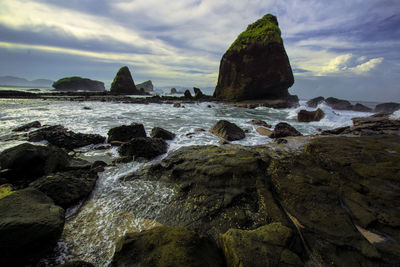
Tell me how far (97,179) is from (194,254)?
3.09m

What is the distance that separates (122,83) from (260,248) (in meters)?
59.1

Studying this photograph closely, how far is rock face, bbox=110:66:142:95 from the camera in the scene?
52.6 m

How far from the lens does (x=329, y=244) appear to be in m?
2.17

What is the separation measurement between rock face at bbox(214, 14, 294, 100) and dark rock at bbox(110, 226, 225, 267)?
3695 cm

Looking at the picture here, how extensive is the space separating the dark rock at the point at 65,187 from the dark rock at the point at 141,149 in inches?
64.3

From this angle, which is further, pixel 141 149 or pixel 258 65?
pixel 258 65

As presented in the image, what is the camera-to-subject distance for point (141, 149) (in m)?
5.18

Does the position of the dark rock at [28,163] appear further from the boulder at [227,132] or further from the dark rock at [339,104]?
the dark rock at [339,104]

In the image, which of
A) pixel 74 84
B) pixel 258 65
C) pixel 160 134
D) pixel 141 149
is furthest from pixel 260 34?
pixel 74 84

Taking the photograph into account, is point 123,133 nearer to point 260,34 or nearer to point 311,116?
point 311,116

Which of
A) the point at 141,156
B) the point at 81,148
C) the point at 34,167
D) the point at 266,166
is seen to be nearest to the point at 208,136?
the point at 141,156

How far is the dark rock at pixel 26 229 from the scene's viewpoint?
1845mm

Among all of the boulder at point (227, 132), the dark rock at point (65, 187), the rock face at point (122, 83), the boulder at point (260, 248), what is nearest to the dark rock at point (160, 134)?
the boulder at point (227, 132)

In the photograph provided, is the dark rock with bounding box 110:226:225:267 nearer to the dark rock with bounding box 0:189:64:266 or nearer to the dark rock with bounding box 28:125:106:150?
the dark rock with bounding box 0:189:64:266
